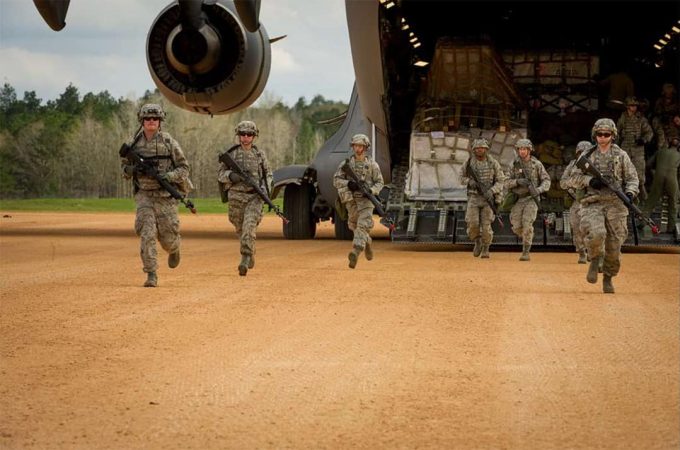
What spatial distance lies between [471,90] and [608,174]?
7.31 meters

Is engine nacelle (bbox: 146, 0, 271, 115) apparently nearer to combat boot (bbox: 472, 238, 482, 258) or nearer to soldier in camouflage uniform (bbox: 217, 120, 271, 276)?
soldier in camouflage uniform (bbox: 217, 120, 271, 276)

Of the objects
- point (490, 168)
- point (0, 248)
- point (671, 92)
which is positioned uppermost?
point (671, 92)

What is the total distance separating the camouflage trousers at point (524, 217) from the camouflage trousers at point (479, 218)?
30 centimetres

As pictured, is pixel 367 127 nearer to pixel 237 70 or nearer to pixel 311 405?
pixel 237 70

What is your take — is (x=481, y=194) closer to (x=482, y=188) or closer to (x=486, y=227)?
(x=482, y=188)

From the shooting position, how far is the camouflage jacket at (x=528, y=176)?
50.9ft

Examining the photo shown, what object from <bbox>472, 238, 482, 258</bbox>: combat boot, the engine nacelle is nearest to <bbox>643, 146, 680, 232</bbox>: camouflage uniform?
<bbox>472, 238, 482, 258</bbox>: combat boot

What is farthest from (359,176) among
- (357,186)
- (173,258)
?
(173,258)

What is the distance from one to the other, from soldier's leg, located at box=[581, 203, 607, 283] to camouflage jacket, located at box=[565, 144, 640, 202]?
106 millimetres

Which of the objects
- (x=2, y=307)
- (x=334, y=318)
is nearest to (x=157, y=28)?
(x=2, y=307)

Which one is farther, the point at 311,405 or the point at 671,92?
the point at 671,92

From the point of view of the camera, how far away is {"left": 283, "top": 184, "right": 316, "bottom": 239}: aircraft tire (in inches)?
798

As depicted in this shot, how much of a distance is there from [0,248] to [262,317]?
395 inches

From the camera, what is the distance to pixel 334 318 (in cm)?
845
